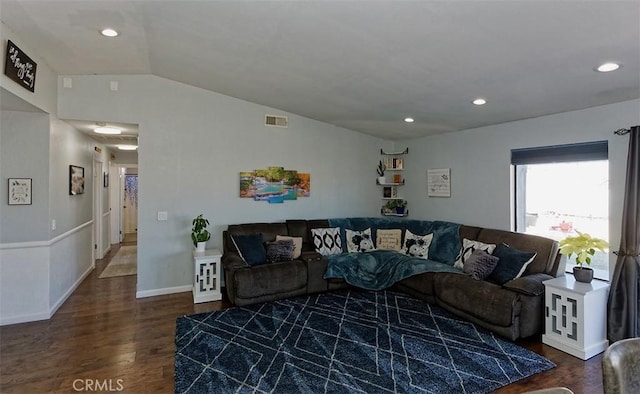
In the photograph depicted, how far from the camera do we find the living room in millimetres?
3543

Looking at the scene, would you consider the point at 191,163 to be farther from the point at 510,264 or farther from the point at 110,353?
the point at 510,264

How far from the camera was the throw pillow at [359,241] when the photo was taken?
17.2 feet

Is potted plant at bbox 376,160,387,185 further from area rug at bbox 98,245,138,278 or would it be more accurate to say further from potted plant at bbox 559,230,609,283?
area rug at bbox 98,245,138,278

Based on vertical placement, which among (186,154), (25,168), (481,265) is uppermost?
(186,154)

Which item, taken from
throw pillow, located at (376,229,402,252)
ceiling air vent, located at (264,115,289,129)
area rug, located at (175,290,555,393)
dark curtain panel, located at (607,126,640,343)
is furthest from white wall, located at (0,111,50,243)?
dark curtain panel, located at (607,126,640,343)

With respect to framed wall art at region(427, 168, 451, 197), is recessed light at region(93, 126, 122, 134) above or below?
above

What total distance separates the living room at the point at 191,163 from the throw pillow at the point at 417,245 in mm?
653

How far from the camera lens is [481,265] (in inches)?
→ 147

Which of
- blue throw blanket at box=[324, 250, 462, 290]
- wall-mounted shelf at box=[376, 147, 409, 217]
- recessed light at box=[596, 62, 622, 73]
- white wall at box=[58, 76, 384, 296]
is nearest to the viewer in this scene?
recessed light at box=[596, 62, 622, 73]

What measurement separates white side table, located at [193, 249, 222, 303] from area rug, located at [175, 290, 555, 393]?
48 centimetres

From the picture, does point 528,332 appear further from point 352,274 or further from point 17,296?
point 17,296

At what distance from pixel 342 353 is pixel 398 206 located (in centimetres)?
363

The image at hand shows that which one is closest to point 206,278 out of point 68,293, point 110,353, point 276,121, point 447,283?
point 110,353

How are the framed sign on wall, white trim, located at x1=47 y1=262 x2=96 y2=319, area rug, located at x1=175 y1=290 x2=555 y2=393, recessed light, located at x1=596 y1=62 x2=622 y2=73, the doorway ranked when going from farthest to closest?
the doorway → white trim, located at x1=47 y1=262 x2=96 y2=319 → the framed sign on wall → recessed light, located at x1=596 y1=62 x2=622 y2=73 → area rug, located at x1=175 y1=290 x2=555 y2=393
